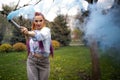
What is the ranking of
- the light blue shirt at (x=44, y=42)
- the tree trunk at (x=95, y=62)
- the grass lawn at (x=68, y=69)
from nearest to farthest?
the light blue shirt at (x=44, y=42) → the tree trunk at (x=95, y=62) → the grass lawn at (x=68, y=69)

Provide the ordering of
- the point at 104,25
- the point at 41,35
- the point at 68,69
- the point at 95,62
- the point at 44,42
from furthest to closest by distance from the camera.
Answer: the point at 68,69, the point at 95,62, the point at 104,25, the point at 44,42, the point at 41,35

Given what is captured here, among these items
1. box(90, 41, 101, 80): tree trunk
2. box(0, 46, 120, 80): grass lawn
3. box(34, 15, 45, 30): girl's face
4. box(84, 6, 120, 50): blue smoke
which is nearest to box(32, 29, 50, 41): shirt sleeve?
box(34, 15, 45, 30): girl's face

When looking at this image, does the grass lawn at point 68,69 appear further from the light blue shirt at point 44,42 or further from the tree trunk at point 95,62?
the light blue shirt at point 44,42

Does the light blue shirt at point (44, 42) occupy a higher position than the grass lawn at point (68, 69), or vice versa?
the light blue shirt at point (44, 42)

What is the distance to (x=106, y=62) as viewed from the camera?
24.8 feet

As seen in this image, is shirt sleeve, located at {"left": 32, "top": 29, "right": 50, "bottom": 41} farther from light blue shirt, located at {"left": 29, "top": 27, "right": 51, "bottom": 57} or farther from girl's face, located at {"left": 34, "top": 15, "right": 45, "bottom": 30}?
girl's face, located at {"left": 34, "top": 15, "right": 45, "bottom": 30}

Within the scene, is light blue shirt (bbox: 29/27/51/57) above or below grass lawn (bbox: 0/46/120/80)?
above

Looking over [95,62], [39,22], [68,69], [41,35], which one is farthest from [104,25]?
[68,69]

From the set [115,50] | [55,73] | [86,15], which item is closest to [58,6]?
[86,15]

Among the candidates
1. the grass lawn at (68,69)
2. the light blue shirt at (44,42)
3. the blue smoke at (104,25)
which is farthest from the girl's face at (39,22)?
the grass lawn at (68,69)

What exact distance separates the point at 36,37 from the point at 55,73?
149 inches

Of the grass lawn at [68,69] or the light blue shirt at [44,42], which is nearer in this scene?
the light blue shirt at [44,42]

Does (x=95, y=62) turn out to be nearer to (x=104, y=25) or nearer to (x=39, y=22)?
(x=104, y=25)

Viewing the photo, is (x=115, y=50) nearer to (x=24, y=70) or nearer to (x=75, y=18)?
(x=75, y=18)
